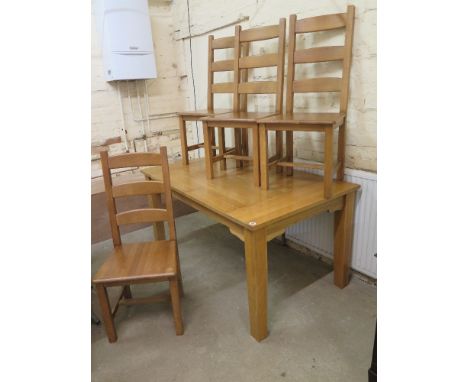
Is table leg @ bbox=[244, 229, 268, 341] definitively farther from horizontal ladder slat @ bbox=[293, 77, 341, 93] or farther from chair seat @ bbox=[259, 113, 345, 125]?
horizontal ladder slat @ bbox=[293, 77, 341, 93]

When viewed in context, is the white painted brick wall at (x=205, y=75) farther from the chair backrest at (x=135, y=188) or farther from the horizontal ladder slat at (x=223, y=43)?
the chair backrest at (x=135, y=188)

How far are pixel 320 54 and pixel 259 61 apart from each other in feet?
1.45

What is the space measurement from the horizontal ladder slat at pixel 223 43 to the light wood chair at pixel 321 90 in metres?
0.56

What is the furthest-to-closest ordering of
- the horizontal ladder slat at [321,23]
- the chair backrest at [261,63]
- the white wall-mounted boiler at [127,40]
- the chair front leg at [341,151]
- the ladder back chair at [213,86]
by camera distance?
1. the white wall-mounted boiler at [127,40]
2. the ladder back chair at [213,86]
3. the chair backrest at [261,63]
4. the chair front leg at [341,151]
5. the horizontal ladder slat at [321,23]

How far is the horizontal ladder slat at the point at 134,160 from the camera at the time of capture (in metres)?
1.74

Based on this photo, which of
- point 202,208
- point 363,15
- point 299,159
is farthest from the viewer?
point 299,159

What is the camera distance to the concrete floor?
1505mm

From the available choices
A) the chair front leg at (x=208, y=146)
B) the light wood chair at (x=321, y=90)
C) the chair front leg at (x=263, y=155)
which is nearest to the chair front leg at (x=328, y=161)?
the light wood chair at (x=321, y=90)

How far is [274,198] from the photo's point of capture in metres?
1.75

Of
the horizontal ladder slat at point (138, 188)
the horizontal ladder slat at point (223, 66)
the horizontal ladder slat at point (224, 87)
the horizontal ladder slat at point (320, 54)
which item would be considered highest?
the horizontal ladder slat at point (223, 66)
